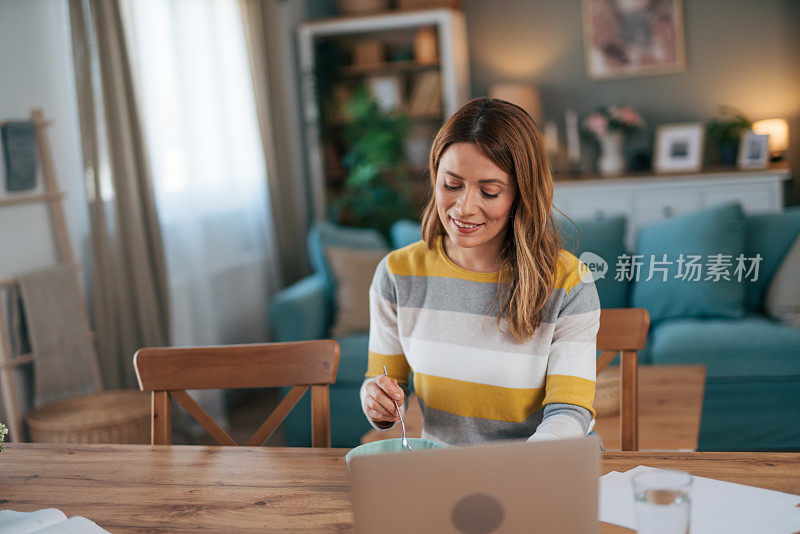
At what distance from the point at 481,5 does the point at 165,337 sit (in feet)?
10.2

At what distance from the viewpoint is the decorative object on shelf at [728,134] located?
4371 millimetres

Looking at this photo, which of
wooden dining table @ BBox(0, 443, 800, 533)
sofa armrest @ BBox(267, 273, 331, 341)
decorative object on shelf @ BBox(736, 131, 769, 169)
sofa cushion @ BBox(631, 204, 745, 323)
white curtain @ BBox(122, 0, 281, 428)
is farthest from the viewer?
decorative object on shelf @ BBox(736, 131, 769, 169)

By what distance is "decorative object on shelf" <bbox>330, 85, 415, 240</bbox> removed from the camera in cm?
433

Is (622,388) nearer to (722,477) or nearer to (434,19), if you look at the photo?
(722,477)

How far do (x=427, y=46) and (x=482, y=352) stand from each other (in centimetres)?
354

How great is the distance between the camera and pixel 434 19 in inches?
176

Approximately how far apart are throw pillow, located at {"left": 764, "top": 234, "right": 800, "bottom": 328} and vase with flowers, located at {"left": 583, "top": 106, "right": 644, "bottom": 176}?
190cm

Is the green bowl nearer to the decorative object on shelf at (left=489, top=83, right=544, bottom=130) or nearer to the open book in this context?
the open book

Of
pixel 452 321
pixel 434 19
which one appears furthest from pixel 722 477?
pixel 434 19

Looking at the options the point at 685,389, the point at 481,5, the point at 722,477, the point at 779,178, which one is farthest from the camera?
the point at 481,5

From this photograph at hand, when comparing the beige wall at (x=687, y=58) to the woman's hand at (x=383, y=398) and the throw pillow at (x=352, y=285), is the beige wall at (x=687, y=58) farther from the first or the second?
the woman's hand at (x=383, y=398)

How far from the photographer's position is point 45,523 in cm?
103

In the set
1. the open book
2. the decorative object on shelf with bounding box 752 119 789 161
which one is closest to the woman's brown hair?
the open book

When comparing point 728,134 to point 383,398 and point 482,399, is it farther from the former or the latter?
point 383,398
